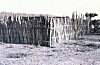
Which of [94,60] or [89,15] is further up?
[89,15]

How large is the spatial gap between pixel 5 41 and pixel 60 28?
5648mm

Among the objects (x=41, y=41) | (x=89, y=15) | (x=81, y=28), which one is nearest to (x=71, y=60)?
(x=41, y=41)

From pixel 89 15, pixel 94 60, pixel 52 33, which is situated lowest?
pixel 94 60

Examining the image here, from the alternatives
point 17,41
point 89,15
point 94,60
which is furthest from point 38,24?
point 89,15

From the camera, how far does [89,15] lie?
42.5m

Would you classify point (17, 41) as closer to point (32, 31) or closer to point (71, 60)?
point (32, 31)

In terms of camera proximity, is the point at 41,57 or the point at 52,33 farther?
the point at 52,33

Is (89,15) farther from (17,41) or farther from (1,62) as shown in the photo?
(1,62)

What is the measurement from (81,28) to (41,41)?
1395 cm

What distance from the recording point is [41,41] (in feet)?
69.3

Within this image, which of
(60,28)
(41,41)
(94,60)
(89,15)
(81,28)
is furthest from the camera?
(89,15)

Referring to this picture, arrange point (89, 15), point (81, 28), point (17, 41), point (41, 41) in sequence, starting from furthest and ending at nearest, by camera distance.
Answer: point (89, 15) < point (81, 28) < point (17, 41) < point (41, 41)

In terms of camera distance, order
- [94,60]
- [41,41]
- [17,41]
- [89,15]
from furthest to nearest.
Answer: [89,15], [17,41], [41,41], [94,60]

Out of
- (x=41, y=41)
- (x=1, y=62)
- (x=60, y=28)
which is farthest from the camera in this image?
(x=60, y=28)
